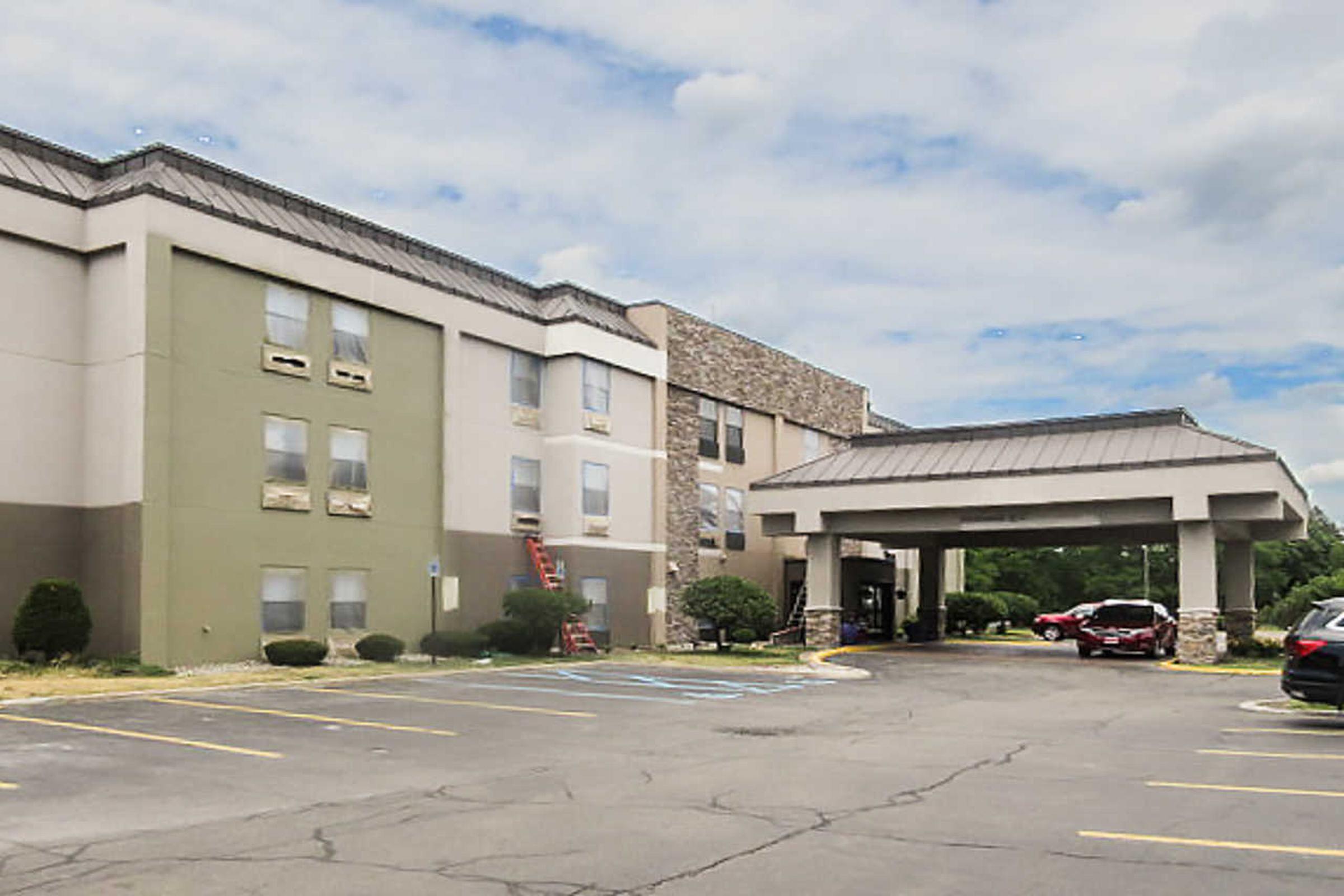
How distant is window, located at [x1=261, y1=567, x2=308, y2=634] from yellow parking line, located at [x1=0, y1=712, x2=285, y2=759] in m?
9.05

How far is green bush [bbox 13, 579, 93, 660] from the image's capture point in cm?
2191

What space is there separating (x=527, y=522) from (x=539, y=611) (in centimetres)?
379

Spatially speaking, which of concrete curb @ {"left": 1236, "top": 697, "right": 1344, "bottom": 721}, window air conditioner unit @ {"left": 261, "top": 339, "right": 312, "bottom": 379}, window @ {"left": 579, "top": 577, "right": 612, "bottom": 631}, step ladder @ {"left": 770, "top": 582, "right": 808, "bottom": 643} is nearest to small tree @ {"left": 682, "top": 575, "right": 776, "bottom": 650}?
window @ {"left": 579, "top": 577, "right": 612, "bottom": 631}

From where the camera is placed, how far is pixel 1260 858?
805cm

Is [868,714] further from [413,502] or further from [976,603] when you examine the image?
[976,603]

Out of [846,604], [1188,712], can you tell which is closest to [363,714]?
[1188,712]

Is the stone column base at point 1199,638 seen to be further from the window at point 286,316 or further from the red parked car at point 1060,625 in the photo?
the window at point 286,316

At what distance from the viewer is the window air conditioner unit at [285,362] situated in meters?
26.3

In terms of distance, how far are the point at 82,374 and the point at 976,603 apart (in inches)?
1574

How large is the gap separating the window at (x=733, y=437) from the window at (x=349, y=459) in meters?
15.2

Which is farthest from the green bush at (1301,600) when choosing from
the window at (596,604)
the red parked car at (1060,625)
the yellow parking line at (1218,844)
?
the yellow parking line at (1218,844)

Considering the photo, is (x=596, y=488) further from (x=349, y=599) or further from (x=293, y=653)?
(x=293, y=653)

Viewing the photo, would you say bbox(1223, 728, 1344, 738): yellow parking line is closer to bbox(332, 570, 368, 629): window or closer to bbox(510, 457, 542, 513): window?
bbox(332, 570, 368, 629): window

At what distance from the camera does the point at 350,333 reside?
28.6 meters
